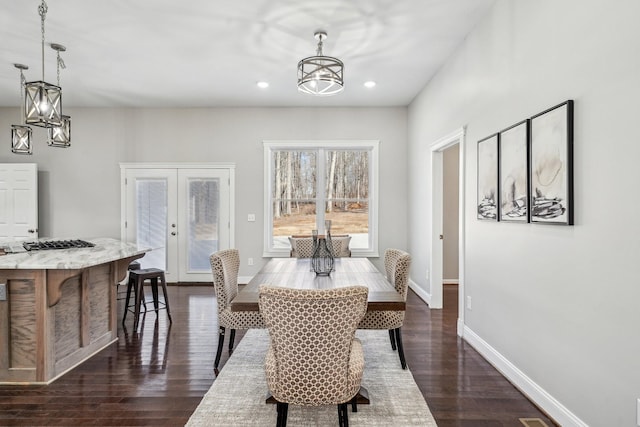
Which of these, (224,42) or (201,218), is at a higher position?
(224,42)

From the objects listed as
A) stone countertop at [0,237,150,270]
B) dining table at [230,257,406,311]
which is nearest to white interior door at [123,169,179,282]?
stone countertop at [0,237,150,270]

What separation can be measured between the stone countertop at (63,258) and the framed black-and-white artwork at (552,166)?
121 inches

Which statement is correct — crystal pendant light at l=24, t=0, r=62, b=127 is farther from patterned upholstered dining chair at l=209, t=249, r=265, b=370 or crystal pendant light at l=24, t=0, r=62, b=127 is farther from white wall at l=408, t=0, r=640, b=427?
white wall at l=408, t=0, r=640, b=427

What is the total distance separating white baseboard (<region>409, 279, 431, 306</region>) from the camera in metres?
4.62

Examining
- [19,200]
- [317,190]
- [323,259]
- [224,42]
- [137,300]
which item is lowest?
[137,300]

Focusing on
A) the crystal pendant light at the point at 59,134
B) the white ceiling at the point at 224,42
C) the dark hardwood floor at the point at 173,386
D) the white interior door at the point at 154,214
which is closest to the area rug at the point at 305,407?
the dark hardwood floor at the point at 173,386

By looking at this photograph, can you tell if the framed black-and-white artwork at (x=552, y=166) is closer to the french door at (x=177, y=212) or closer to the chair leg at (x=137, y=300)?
the chair leg at (x=137, y=300)

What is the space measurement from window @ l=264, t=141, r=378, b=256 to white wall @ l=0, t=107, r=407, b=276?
0.69 ft

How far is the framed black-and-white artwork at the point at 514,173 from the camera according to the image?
2.45 m

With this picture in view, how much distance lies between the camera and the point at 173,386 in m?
2.57

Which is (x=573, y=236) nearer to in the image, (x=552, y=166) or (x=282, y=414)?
(x=552, y=166)

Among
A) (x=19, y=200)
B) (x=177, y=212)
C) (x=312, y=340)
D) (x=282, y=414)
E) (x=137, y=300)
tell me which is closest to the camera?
(x=312, y=340)

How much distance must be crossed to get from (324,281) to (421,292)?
2.79 m

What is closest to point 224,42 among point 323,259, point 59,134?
point 59,134
